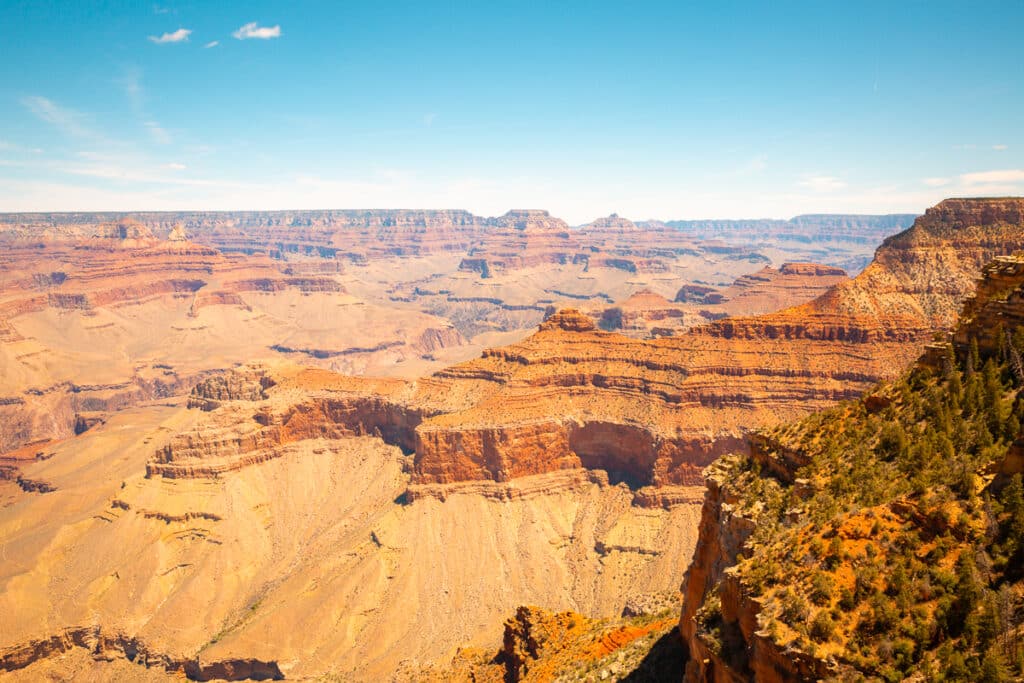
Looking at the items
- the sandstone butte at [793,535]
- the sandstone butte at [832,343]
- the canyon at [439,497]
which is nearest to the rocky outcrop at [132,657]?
the canyon at [439,497]

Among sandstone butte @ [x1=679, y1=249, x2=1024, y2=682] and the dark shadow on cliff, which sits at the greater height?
sandstone butte @ [x1=679, y1=249, x2=1024, y2=682]

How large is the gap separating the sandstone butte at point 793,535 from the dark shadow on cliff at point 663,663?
1.20 m

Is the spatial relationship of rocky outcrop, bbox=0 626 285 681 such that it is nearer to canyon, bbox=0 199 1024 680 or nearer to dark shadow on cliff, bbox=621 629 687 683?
canyon, bbox=0 199 1024 680

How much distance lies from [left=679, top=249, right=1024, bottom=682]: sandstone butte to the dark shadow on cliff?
47.1 inches

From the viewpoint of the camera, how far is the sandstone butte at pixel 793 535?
17531 mm

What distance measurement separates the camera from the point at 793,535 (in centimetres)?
2225

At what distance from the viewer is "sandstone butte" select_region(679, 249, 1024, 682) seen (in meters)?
17.5

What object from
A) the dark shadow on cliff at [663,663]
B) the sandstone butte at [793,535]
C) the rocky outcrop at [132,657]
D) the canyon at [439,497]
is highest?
the sandstone butte at [793,535]

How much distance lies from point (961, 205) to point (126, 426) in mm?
173707

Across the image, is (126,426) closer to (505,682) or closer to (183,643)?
(183,643)

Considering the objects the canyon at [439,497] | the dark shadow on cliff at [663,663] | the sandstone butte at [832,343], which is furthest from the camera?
the canyon at [439,497]

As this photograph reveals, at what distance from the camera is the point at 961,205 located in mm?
105750

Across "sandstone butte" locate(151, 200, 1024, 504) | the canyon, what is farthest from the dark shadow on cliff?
"sandstone butte" locate(151, 200, 1024, 504)

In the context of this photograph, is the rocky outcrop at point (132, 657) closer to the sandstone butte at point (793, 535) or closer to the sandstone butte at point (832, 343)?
the sandstone butte at point (832, 343)
